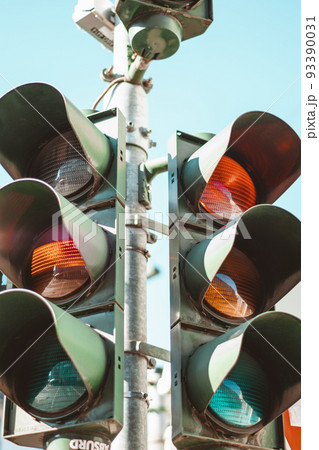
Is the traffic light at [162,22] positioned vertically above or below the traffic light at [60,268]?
above

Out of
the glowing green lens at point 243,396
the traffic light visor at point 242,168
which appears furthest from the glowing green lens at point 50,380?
the traffic light visor at point 242,168

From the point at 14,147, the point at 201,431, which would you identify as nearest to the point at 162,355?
the point at 201,431

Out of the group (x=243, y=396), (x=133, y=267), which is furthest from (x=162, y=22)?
(x=243, y=396)

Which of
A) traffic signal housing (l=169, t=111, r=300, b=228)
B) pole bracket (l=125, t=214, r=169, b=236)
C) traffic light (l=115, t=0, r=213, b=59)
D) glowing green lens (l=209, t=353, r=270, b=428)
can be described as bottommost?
glowing green lens (l=209, t=353, r=270, b=428)

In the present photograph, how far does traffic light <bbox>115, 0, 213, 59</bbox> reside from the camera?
3.31 meters

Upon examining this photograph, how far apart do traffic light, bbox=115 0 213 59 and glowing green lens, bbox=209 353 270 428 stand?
5.26 feet

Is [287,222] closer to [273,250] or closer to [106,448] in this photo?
[273,250]

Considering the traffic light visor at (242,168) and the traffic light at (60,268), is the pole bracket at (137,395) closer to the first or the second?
the traffic light at (60,268)

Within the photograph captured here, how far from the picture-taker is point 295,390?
2.71 metres

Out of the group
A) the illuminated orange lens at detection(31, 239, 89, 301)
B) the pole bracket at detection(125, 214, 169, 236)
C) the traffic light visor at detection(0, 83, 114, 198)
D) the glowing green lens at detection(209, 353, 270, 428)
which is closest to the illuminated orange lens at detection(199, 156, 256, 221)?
the pole bracket at detection(125, 214, 169, 236)

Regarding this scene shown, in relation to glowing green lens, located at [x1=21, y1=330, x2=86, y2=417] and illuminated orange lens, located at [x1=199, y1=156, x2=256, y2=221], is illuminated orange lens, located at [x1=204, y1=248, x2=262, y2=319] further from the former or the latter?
glowing green lens, located at [x1=21, y1=330, x2=86, y2=417]

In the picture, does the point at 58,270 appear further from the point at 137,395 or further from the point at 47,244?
the point at 137,395

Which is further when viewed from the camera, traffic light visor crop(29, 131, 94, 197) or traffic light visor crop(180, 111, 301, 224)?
traffic light visor crop(29, 131, 94, 197)

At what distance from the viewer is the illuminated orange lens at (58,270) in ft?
9.69
